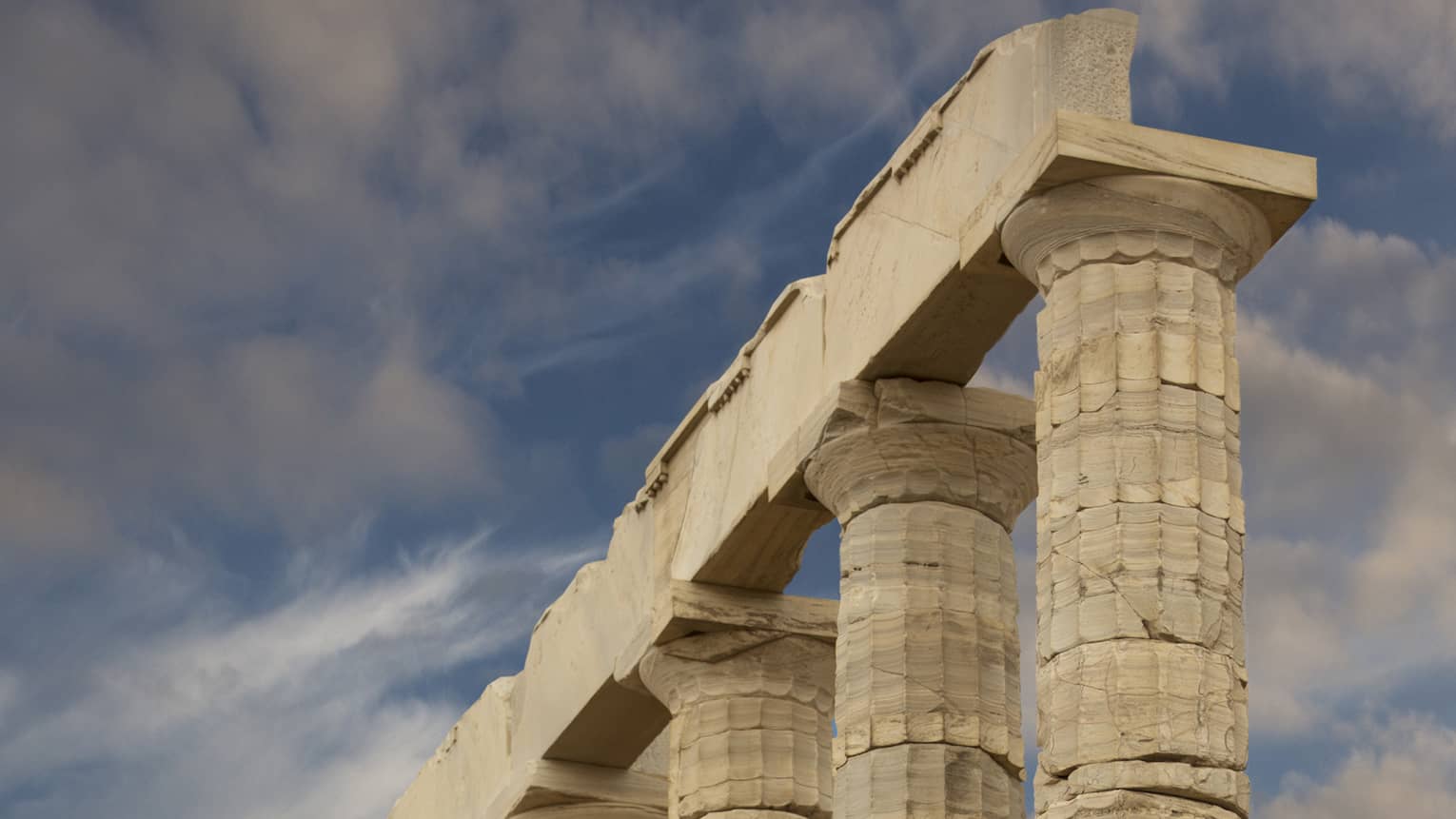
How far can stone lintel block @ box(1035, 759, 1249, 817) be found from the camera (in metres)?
16.6

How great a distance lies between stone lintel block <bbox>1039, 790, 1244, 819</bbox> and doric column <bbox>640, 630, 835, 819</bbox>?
7.88 metres

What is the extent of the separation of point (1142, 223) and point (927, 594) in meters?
4.26

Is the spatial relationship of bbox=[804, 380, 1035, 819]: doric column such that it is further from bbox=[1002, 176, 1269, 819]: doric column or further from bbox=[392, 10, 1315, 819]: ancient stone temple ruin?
bbox=[1002, 176, 1269, 819]: doric column

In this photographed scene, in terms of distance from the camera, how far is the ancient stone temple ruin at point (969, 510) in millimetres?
17234

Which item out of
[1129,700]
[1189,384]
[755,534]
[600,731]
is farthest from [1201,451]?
[600,731]

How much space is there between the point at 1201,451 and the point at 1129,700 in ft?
6.06

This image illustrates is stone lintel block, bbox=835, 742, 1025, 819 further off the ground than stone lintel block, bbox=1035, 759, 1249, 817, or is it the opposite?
stone lintel block, bbox=835, 742, 1025, 819

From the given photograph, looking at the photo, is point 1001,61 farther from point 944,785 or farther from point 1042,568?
point 944,785

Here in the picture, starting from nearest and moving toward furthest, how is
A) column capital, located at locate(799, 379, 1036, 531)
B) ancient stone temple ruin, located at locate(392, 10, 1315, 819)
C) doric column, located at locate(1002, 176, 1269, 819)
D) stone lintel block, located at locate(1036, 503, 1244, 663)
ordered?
doric column, located at locate(1002, 176, 1269, 819), stone lintel block, located at locate(1036, 503, 1244, 663), ancient stone temple ruin, located at locate(392, 10, 1315, 819), column capital, located at locate(799, 379, 1036, 531)

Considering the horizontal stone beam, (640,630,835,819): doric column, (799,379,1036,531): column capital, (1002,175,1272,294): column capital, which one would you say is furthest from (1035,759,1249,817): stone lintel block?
the horizontal stone beam

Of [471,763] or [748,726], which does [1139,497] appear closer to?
[748,726]

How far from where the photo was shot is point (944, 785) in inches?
809

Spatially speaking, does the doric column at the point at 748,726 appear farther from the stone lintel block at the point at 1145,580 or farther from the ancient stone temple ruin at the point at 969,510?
the stone lintel block at the point at 1145,580

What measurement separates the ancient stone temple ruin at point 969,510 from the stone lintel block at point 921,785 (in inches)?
1.0
